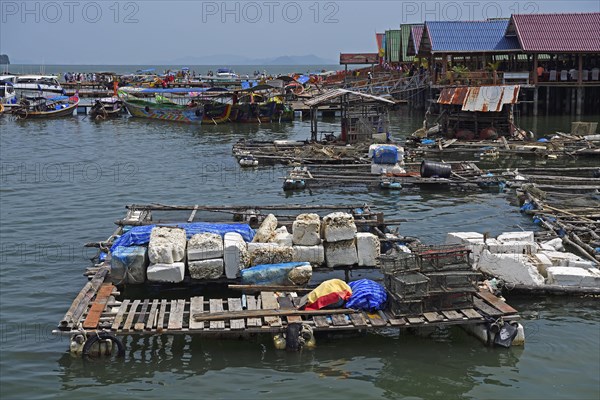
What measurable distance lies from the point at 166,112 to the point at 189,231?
1510 inches

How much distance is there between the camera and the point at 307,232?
15.2 m

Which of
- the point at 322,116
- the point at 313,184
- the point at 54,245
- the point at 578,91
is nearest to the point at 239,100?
the point at 322,116

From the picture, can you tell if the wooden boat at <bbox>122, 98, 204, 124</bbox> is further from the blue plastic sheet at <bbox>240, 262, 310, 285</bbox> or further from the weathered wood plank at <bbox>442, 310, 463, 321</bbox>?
the weathered wood plank at <bbox>442, 310, 463, 321</bbox>

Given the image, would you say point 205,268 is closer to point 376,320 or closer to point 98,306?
point 98,306

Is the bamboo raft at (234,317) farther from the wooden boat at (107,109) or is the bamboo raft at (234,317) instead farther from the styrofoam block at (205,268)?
the wooden boat at (107,109)

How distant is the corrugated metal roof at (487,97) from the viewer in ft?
118

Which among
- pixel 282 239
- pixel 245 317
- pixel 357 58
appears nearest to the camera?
pixel 245 317

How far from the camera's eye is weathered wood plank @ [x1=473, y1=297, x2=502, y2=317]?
12812mm

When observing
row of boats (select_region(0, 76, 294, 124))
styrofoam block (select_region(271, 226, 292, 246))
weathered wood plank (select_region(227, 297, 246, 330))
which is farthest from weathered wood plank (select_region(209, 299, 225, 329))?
row of boats (select_region(0, 76, 294, 124))

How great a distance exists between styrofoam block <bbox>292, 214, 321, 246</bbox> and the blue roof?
32694 millimetres

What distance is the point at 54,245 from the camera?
65.9 ft

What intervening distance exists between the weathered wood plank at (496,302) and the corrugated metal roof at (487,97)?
77.1 ft

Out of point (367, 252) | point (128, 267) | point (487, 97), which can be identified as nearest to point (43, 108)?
point (487, 97)

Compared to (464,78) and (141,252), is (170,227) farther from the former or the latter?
(464,78)
